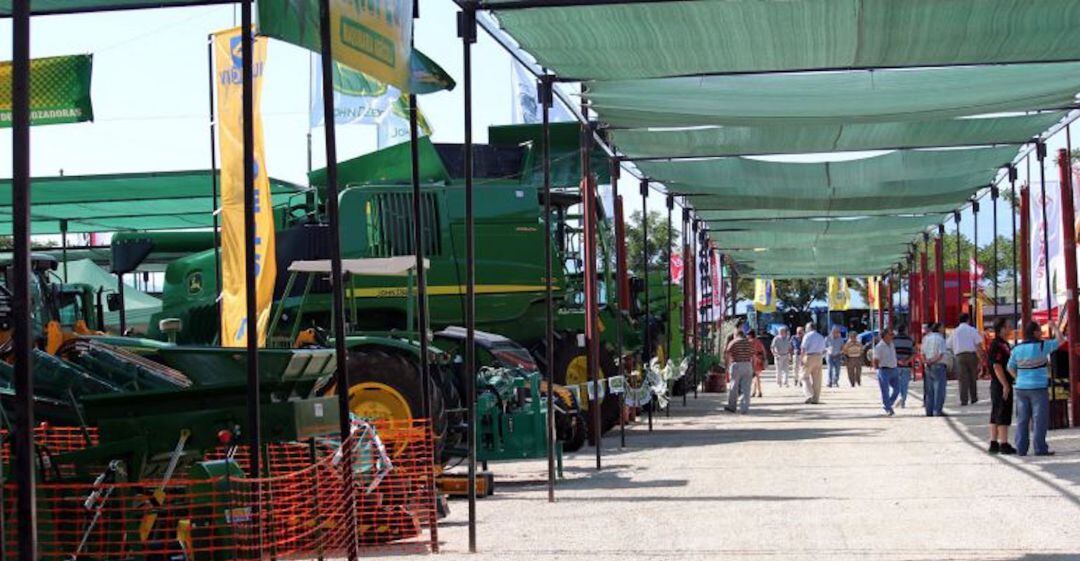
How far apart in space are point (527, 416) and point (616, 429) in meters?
8.48

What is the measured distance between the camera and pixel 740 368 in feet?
92.8

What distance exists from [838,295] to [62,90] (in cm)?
5693

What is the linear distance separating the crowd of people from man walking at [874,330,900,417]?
0.02 m

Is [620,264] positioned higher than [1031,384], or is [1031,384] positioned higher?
[620,264]

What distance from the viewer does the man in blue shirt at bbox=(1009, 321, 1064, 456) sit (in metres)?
16.7

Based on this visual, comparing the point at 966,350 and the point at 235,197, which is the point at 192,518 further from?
the point at 966,350

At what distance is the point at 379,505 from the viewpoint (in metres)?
10.8

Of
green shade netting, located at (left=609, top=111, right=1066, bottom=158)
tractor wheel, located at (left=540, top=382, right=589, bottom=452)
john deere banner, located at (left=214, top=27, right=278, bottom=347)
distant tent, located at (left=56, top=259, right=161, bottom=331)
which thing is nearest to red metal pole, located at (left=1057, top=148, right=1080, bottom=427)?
green shade netting, located at (left=609, top=111, right=1066, bottom=158)

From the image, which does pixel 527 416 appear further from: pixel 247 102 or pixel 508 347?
pixel 247 102

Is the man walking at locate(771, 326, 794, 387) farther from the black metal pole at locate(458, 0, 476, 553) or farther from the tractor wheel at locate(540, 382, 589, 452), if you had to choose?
the black metal pole at locate(458, 0, 476, 553)

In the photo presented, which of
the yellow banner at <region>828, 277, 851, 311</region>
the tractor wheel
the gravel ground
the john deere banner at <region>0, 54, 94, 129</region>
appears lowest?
the gravel ground

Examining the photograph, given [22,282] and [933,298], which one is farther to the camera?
[933,298]

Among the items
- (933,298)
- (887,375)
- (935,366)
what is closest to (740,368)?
(887,375)

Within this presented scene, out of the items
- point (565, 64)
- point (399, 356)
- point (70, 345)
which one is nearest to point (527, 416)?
→ point (399, 356)
